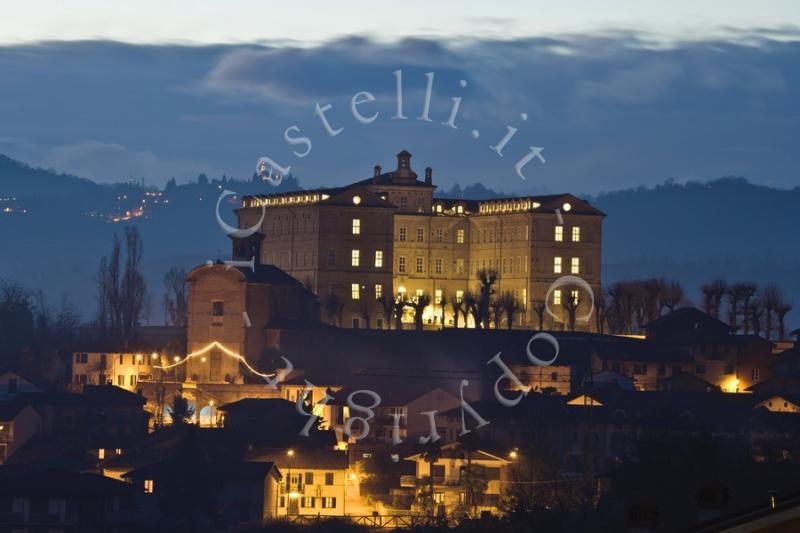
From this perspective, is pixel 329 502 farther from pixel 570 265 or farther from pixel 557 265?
pixel 570 265

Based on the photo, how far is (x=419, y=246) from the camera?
10669cm

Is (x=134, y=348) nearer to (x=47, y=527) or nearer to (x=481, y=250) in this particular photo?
(x=481, y=250)

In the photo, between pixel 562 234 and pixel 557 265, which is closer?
pixel 557 265

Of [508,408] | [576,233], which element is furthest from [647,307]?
[508,408]

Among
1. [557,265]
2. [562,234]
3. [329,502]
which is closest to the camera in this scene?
[329,502]

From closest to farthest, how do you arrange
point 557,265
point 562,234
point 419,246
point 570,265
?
point 557,265 < point 570,265 < point 562,234 < point 419,246

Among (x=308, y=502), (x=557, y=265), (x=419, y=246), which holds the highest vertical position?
(x=419, y=246)

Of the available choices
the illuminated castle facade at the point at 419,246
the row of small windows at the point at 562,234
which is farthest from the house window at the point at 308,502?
the row of small windows at the point at 562,234

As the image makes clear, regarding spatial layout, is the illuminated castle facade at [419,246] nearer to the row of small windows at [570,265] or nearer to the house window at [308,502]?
the row of small windows at [570,265]

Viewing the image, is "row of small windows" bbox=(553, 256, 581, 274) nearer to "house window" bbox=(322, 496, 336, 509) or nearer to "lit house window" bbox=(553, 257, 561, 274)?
"lit house window" bbox=(553, 257, 561, 274)

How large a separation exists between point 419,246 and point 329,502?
42020 mm

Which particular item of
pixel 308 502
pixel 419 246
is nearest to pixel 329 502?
pixel 308 502

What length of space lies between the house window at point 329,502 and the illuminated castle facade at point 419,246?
107 feet

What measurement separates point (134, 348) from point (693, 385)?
71.4ft
